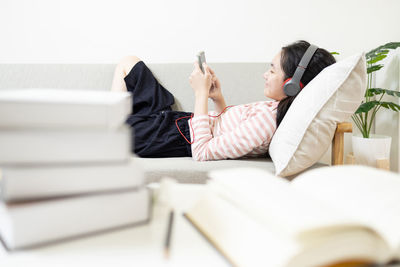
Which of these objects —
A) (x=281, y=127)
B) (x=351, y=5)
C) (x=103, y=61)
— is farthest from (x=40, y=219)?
(x=351, y=5)

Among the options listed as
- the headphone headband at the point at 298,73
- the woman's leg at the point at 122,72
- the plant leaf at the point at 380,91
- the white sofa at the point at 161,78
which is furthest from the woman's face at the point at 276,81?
the plant leaf at the point at 380,91

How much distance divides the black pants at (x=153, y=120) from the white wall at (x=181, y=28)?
522 mm

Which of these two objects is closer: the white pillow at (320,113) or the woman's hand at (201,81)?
the white pillow at (320,113)

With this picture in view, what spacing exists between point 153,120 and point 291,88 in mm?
676

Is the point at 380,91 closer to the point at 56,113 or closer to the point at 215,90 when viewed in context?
the point at 215,90

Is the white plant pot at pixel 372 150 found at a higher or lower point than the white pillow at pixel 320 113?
lower

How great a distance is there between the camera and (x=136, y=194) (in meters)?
0.44

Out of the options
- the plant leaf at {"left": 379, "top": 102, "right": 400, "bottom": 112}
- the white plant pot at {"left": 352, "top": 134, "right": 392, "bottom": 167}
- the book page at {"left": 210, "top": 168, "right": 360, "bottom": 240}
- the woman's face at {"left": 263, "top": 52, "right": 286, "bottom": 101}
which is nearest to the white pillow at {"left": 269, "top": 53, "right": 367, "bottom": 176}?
the woman's face at {"left": 263, "top": 52, "right": 286, "bottom": 101}

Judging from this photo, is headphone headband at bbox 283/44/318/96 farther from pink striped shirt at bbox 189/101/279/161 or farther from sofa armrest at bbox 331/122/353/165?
sofa armrest at bbox 331/122/353/165

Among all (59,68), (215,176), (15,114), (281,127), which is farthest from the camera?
(59,68)

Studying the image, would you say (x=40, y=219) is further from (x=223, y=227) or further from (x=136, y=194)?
(x=223, y=227)

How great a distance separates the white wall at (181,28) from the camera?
2119 mm

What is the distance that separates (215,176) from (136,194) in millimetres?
123

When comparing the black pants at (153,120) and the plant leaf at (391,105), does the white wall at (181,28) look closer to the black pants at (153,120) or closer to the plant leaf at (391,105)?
the plant leaf at (391,105)
